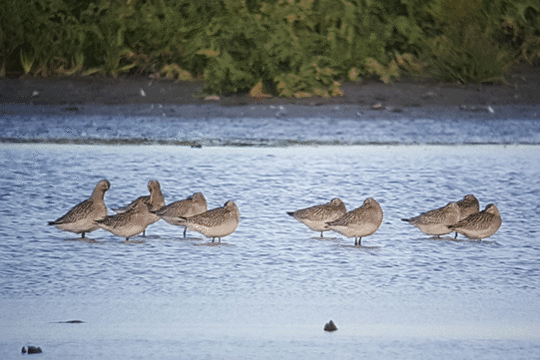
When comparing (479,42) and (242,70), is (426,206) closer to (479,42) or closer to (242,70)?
(242,70)

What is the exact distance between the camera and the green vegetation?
15406mm

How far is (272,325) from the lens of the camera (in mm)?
4941

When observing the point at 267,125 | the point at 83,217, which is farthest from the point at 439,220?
the point at 267,125

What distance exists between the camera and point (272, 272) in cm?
608

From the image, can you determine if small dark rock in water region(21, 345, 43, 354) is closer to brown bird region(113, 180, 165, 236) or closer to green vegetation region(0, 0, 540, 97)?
brown bird region(113, 180, 165, 236)

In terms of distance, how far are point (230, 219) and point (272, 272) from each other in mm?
820

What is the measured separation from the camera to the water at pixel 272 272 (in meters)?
4.69

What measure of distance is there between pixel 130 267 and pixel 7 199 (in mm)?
2550

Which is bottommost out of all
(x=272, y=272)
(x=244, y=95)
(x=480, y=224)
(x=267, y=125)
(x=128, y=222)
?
(x=272, y=272)

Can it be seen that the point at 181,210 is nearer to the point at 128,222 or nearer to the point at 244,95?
the point at 128,222

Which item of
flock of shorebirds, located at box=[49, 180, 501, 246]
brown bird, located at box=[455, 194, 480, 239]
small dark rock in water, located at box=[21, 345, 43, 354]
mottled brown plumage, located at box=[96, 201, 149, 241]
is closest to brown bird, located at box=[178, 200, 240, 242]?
flock of shorebirds, located at box=[49, 180, 501, 246]

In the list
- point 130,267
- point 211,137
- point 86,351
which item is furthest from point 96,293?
point 211,137

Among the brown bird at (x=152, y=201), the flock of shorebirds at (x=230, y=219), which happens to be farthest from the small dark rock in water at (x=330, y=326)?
the brown bird at (x=152, y=201)

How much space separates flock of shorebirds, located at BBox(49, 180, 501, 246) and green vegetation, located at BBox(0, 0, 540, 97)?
8247 millimetres
